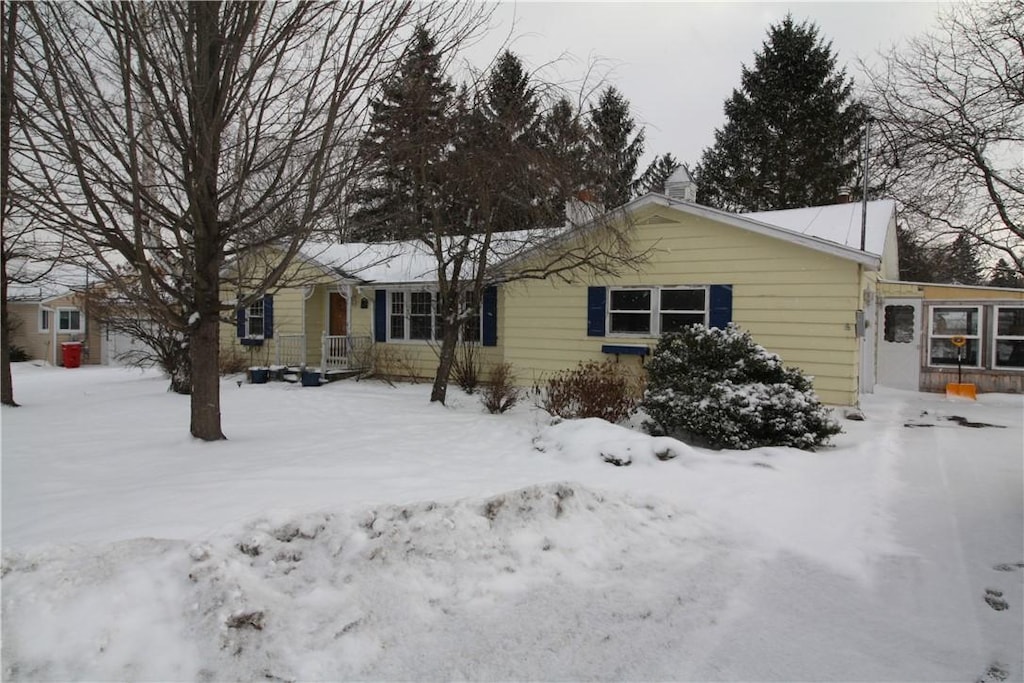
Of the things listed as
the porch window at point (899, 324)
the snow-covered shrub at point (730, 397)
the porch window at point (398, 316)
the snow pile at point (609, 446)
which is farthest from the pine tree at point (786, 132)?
the snow pile at point (609, 446)

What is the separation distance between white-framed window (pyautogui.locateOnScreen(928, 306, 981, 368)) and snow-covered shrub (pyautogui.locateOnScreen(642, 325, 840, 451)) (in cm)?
818

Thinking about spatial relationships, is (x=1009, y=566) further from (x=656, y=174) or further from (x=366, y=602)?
(x=656, y=174)

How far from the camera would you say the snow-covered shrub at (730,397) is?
26.2 ft

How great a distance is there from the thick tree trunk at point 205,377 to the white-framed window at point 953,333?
14.9 meters

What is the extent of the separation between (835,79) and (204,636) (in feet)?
109

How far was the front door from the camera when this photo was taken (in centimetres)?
1841

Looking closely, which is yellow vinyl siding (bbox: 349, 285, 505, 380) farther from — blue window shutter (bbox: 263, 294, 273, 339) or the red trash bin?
the red trash bin

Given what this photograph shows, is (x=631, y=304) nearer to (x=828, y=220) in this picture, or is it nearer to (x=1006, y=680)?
(x=828, y=220)

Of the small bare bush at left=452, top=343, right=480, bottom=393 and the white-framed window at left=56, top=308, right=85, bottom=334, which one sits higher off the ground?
the white-framed window at left=56, top=308, right=85, bottom=334

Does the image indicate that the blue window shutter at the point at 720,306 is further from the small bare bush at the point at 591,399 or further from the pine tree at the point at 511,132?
the pine tree at the point at 511,132

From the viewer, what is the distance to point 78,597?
10.5 ft

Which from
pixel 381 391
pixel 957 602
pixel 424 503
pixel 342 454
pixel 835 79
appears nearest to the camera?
pixel 957 602

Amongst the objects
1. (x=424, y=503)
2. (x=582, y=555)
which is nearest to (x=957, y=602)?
(x=582, y=555)

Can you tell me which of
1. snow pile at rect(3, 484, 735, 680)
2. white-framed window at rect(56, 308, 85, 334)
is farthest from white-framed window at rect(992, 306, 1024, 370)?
white-framed window at rect(56, 308, 85, 334)
